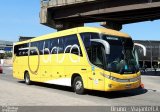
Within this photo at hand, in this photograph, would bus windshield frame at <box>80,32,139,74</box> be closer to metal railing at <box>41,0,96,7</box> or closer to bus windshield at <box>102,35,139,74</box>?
bus windshield at <box>102,35,139,74</box>

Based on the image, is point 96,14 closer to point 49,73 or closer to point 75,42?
point 49,73

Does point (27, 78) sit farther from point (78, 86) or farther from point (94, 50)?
point (94, 50)

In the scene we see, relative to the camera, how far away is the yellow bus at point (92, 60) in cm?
1561

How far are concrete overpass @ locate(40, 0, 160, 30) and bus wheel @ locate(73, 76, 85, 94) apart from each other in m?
16.7

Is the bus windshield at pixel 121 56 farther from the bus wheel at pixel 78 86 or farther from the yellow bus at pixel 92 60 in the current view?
the bus wheel at pixel 78 86

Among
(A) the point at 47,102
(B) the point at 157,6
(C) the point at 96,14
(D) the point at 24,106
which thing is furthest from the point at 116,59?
(C) the point at 96,14

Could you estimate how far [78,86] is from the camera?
17406mm

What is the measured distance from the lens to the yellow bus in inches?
615

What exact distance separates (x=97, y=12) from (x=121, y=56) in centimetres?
2210

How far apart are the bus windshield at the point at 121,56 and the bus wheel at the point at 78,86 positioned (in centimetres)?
230

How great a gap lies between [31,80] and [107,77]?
9188mm

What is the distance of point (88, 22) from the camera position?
45.0 metres

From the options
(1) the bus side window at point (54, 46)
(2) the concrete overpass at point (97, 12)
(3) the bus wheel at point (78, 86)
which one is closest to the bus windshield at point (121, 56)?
(3) the bus wheel at point (78, 86)

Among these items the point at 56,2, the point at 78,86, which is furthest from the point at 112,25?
the point at 78,86
